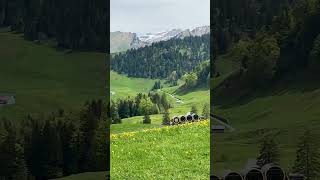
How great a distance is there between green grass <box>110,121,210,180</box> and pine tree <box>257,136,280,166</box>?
4.72 metres

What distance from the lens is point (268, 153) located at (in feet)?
32.3

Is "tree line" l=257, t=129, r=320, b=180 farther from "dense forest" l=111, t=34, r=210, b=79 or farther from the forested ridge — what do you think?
"dense forest" l=111, t=34, r=210, b=79

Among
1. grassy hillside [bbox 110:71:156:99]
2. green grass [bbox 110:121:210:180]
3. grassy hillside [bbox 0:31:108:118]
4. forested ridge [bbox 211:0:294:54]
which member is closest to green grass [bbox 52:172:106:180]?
grassy hillside [bbox 0:31:108:118]

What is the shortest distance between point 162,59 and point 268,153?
123824mm

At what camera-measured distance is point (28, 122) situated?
988cm

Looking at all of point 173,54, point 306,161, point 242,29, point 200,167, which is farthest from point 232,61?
point 173,54

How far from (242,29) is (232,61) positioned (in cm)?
71

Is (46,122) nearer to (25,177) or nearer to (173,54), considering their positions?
(25,177)

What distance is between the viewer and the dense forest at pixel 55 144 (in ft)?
32.0

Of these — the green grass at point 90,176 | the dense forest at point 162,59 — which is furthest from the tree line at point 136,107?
the dense forest at point 162,59

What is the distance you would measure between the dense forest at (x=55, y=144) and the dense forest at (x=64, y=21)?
1368 millimetres

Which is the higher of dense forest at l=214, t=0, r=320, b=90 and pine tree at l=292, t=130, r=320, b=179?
dense forest at l=214, t=0, r=320, b=90

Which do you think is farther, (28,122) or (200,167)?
(200,167)

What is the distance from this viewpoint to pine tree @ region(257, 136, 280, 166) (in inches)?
386
